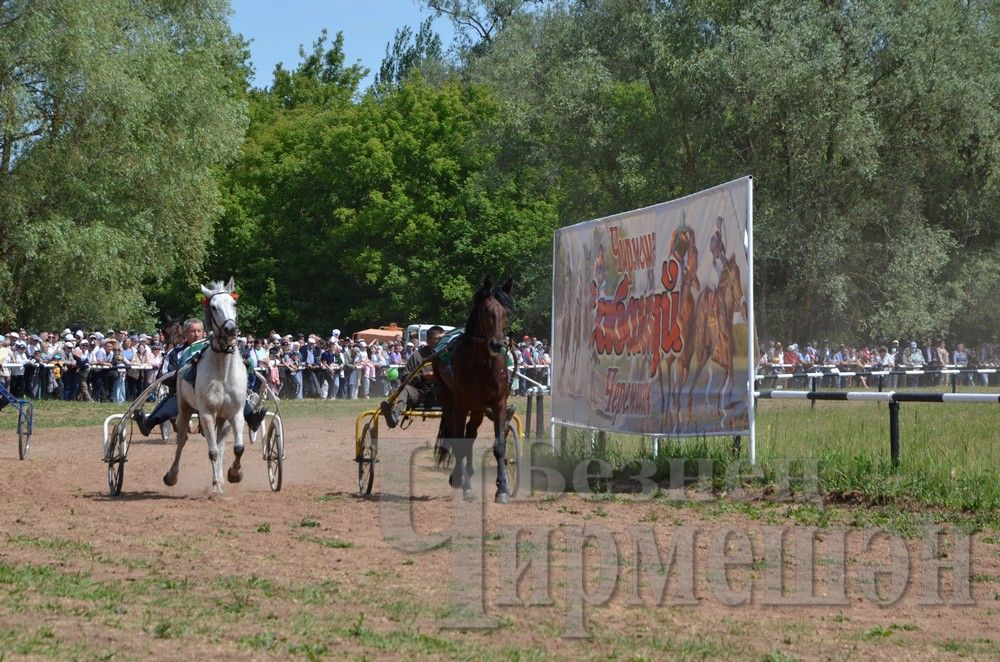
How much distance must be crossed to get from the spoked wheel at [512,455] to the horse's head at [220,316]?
2873 mm

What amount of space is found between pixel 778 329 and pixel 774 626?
36.6 meters

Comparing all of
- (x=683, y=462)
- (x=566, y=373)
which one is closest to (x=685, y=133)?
(x=566, y=373)

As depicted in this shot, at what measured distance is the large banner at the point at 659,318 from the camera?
13.8m

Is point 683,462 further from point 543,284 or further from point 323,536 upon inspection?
point 543,284

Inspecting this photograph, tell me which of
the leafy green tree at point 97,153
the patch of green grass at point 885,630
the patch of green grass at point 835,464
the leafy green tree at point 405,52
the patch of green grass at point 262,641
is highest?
the leafy green tree at point 405,52

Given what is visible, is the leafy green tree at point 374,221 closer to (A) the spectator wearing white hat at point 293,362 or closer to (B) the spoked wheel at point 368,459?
(A) the spectator wearing white hat at point 293,362

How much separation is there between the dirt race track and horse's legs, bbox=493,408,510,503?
23 cm

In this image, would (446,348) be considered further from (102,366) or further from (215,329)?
(102,366)

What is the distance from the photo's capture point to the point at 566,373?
17.5 metres

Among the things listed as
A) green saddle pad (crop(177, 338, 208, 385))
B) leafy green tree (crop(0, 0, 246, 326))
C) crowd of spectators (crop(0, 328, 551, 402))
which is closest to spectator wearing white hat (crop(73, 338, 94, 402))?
crowd of spectators (crop(0, 328, 551, 402))

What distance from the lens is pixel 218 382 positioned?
13.6 meters

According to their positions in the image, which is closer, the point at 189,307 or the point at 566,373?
the point at 566,373

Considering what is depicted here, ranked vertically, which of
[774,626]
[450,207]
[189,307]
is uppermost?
[450,207]

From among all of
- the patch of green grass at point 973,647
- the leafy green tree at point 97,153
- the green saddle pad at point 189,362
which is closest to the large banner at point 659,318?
the green saddle pad at point 189,362
